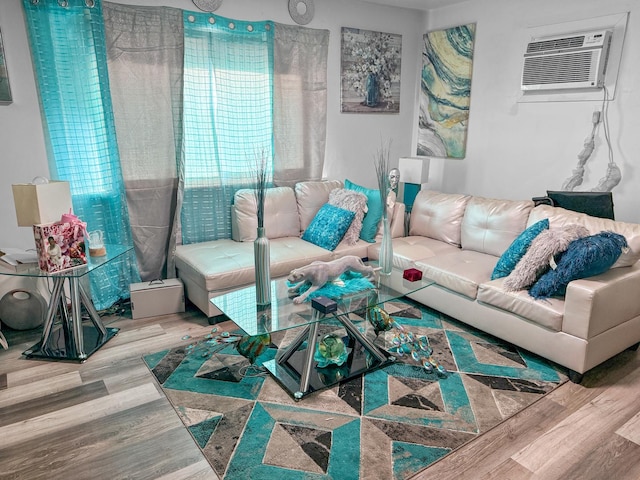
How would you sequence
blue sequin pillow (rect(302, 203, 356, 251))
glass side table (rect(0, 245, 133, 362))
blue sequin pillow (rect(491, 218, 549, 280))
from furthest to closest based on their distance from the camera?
blue sequin pillow (rect(302, 203, 356, 251)) → blue sequin pillow (rect(491, 218, 549, 280)) → glass side table (rect(0, 245, 133, 362))

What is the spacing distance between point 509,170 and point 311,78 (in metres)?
2.00

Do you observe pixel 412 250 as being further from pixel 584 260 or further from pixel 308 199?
pixel 584 260

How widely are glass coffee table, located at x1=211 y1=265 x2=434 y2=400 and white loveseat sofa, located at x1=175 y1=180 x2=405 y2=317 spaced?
0.53 m

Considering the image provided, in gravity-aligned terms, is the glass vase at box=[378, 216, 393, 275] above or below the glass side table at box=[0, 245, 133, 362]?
above

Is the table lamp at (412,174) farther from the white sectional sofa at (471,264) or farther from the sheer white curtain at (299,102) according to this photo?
the sheer white curtain at (299,102)

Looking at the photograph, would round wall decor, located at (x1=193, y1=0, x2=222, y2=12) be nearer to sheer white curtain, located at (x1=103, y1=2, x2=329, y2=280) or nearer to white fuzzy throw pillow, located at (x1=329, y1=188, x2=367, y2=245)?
sheer white curtain, located at (x1=103, y1=2, x2=329, y2=280)

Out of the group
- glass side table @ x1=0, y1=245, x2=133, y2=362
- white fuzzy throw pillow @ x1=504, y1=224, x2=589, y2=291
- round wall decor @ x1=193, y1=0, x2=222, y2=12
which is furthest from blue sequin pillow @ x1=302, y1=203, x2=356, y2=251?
round wall decor @ x1=193, y1=0, x2=222, y2=12

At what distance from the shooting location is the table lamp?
439 centimetres

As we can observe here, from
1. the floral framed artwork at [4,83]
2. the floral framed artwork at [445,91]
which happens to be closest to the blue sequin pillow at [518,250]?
the floral framed artwork at [445,91]

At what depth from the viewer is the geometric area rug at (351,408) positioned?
1985 mm

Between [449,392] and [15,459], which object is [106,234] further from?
[449,392]

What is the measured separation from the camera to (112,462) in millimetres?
1967

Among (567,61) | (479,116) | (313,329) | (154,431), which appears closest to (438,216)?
(479,116)

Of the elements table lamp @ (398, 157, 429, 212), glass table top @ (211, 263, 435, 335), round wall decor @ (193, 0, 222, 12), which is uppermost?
round wall decor @ (193, 0, 222, 12)
